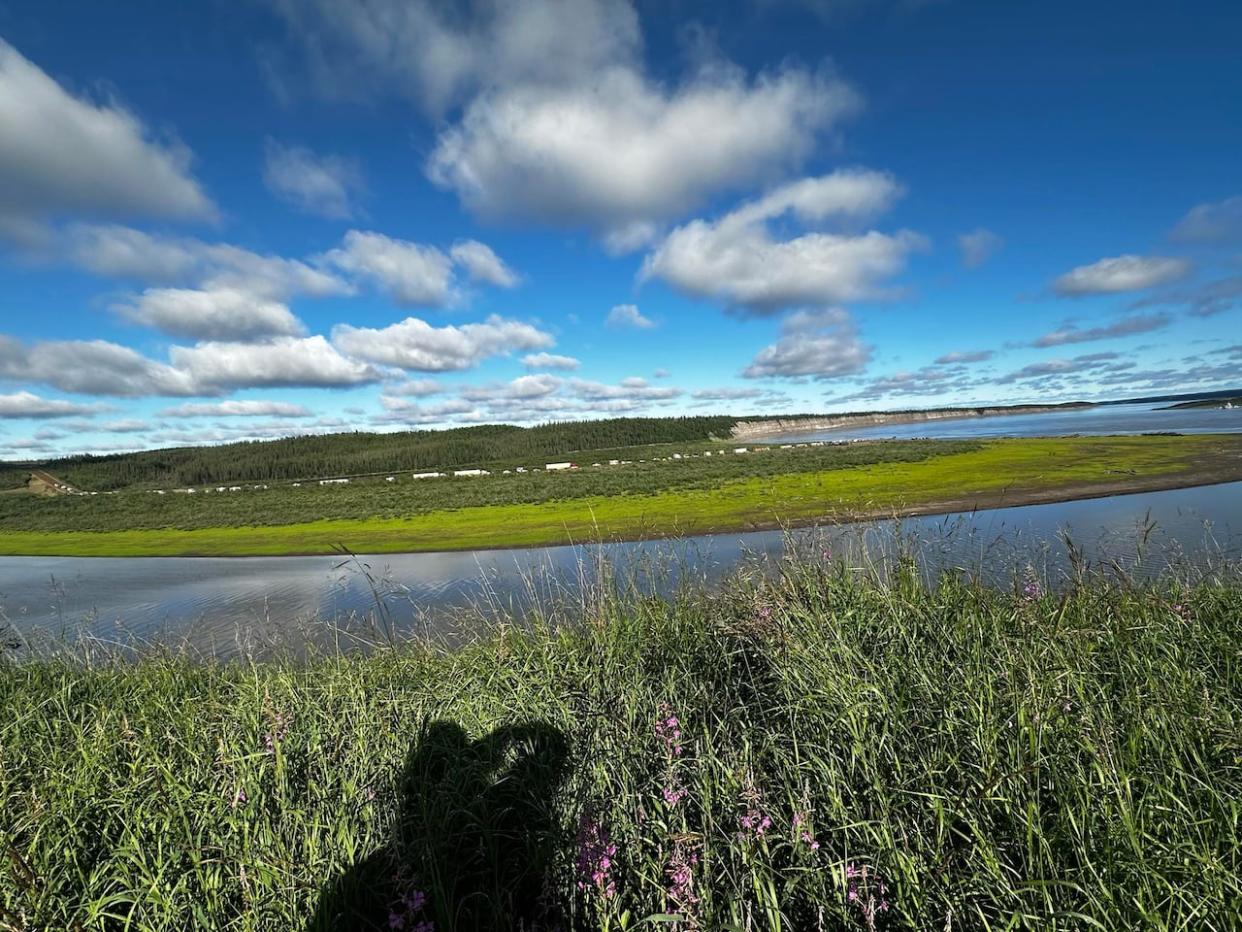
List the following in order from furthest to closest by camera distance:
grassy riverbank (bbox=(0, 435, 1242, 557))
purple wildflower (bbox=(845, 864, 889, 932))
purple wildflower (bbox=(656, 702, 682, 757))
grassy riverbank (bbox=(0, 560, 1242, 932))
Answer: grassy riverbank (bbox=(0, 435, 1242, 557))
purple wildflower (bbox=(656, 702, 682, 757))
grassy riverbank (bbox=(0, 560, 1242, 932))
purple wildflower (bbox=(845, 864, 889, 932))

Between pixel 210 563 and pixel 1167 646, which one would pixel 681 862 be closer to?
pixel 1167 646

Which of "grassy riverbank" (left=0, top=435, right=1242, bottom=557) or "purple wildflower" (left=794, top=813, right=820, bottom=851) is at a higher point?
"purple wildflower" (left=794, top=813, right=820, bottom=851)

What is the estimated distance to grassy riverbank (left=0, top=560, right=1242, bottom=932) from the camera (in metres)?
2.68

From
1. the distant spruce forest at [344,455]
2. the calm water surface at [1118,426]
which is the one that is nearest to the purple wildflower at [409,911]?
the calm water surface at [1118,426]

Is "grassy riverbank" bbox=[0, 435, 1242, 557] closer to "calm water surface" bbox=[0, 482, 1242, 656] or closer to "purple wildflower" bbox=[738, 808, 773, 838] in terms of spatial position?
"calm water surface" bbox=[0, 482, 1242, 656]

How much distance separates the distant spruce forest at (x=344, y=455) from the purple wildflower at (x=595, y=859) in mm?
109876

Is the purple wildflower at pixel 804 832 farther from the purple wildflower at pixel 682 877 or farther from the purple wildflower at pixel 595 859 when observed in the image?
the purple wildflower at pixel 595 859

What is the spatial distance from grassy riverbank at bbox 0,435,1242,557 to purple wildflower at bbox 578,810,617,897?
44.9 ft

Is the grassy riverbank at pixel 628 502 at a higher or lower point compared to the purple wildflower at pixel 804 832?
lower

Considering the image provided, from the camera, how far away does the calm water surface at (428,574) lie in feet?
39.4

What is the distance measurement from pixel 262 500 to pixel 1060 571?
62.0 metres

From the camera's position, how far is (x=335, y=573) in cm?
2291

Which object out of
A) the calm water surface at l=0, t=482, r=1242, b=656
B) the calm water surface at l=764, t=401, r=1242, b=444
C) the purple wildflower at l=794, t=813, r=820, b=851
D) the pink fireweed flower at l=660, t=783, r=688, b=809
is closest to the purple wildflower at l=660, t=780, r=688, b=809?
the pink fireweed flower at l=660, t=783, r=688, b=809

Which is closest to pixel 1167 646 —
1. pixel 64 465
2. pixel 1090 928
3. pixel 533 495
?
pixel 1090 928
